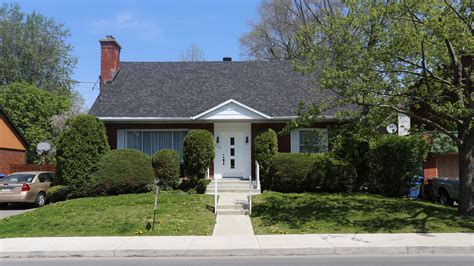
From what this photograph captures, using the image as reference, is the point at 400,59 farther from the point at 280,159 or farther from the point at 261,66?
the point at 261,66

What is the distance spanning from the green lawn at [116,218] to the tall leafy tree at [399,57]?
4973 millimetres

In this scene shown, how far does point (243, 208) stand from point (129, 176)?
5397mm

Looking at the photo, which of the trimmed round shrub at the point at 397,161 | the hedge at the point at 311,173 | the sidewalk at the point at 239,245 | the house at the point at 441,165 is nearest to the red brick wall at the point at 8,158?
the hedge at the point at 311,173

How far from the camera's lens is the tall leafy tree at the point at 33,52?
50719 mm

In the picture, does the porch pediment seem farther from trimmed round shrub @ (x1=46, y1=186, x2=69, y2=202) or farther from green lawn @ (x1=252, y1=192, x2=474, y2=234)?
trimmed round shrub @ (x1=46, y1=186, x2=69, y2=202)

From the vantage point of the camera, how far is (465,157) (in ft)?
43.3

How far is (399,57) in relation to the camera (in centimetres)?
1249

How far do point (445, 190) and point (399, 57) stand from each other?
7789 millimetres

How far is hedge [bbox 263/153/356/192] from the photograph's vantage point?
17.5 meters

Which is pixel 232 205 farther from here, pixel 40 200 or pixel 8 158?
pixel 8 158

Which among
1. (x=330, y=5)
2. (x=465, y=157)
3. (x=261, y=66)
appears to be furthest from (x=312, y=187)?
(x=330, y=5)

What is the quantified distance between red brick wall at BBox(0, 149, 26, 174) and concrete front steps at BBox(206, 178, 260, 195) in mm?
16309

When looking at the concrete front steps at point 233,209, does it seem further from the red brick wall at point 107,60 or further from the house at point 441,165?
the red brick wall at point 107,60

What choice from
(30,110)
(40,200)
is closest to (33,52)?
(30,110)
